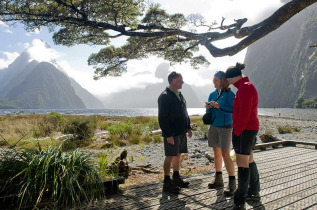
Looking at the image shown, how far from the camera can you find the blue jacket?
144 inches

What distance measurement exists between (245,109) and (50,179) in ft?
8.39

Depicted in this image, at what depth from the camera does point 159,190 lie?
3.67 m

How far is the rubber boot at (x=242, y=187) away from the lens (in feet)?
9.58

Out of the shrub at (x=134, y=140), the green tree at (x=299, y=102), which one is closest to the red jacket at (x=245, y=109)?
the shrub at (x=134, y=140)

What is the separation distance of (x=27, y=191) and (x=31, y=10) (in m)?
3.75

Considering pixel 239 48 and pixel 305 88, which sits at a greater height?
pixel 305 88

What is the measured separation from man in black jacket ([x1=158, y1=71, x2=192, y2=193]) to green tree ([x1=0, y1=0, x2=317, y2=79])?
1338 mm

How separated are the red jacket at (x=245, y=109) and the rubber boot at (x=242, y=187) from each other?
1.67ft

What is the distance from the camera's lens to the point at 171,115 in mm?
3824

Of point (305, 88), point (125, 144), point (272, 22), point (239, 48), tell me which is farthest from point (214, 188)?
point (305, 88)

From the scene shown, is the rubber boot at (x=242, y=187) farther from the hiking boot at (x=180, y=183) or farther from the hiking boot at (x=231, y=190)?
the hiking boot at (x=180, y=183)

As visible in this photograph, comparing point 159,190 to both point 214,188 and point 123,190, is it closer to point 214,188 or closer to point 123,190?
point 123,190

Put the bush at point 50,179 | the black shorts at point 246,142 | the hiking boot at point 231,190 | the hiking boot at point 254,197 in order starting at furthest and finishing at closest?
the hiking boot at point 231,190 < the hiking boot at point 254,197 < the black shorts at point 246,142 < the bush at point 50,179

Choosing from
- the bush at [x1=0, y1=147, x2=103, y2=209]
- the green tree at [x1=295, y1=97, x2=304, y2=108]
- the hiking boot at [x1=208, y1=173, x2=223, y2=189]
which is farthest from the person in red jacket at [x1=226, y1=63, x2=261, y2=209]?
the green tree at [x1=295, y1=97, x2=304, y2=108]
